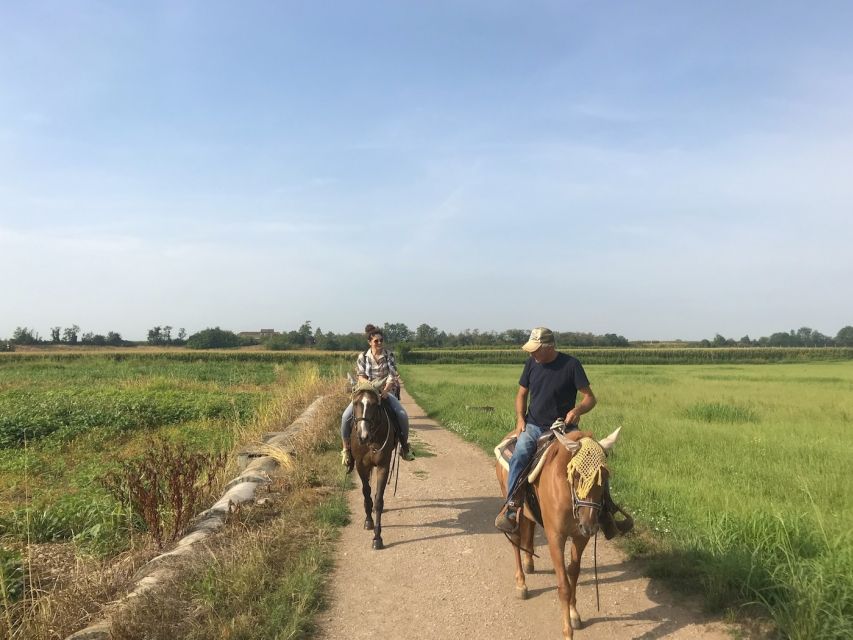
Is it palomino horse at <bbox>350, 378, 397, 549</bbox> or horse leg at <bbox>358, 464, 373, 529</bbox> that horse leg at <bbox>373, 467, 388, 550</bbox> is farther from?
horse leg at <bbox>358, 464, 373, 529</bbox>

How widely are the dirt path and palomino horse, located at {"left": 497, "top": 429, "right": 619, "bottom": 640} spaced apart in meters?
0.48

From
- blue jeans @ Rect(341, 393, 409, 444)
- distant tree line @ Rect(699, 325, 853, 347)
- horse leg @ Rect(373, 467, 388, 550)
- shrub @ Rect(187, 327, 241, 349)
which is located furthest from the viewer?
distant tree line @ Rect(699, 325, 853, 347)

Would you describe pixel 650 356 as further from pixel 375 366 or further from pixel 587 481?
pixel 587 481

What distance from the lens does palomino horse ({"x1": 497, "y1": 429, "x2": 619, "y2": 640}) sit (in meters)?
3.95

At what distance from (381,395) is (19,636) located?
4.08 metres

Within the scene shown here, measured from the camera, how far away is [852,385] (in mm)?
27453

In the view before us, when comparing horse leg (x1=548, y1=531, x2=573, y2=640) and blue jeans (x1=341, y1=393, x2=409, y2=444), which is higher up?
blue jeans (x1=341, y1=393, x2=409, y2=444)

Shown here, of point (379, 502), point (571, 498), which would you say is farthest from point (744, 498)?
point (379, 502)

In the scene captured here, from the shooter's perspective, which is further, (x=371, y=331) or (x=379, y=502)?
(x=371, y=331)

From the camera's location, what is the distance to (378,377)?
24.8 feet

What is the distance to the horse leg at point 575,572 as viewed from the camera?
4.27m

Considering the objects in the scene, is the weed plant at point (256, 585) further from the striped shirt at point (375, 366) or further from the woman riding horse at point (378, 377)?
the striped shirt at point (375, 366)

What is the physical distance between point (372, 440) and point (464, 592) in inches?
85.3

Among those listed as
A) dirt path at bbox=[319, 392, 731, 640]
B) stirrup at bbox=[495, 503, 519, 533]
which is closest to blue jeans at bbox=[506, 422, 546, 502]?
stirrup at bbox=[495, 503, 519, 533]
